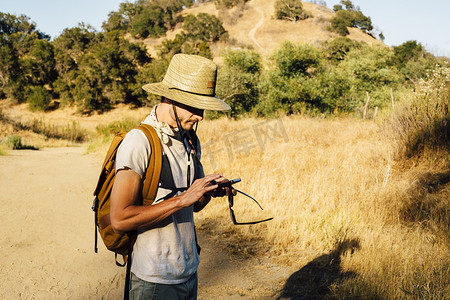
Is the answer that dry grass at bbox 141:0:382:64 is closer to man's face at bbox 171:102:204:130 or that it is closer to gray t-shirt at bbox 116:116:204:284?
man's face at bbox 171:102:204:130

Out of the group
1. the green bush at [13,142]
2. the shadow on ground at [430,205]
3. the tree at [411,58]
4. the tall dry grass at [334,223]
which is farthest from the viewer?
the tree at [411,58]

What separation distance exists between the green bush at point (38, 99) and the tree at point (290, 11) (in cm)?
5188

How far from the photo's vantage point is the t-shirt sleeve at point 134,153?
4.26ft

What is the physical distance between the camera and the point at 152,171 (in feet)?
4.47

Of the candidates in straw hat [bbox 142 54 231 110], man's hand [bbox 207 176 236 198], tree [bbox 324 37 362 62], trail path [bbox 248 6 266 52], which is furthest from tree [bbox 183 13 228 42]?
man's hand [bbox 207 176 236 198]

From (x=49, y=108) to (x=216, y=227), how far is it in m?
34.1

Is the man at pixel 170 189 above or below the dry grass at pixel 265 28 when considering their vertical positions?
below

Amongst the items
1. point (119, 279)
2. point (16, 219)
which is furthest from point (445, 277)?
point (16, 219)

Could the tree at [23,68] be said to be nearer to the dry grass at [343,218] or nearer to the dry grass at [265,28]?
the dry grass at [265,28]

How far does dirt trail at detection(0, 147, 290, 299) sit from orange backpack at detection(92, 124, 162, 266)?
204 cm

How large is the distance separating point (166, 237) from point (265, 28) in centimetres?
6984

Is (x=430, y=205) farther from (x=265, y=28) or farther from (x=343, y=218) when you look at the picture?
(x=265, y=28)

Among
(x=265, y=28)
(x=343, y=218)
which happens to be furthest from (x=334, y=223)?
(x=265, y=28)

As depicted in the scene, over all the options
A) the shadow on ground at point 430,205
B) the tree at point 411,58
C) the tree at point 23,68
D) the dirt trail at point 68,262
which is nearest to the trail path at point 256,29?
the tree at point 411,58
